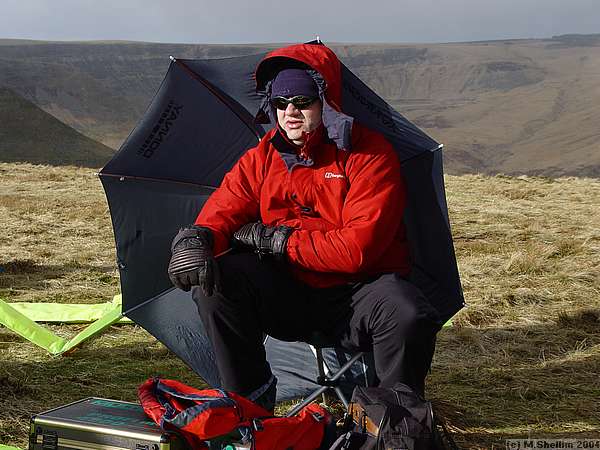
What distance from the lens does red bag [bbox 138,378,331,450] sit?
2533 mm

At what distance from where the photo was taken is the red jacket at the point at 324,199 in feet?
10.3

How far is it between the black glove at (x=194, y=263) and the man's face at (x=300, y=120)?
22.7 inches

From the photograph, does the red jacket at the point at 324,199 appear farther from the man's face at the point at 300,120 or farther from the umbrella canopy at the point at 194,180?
the umbrella canopy at the point at 194,180

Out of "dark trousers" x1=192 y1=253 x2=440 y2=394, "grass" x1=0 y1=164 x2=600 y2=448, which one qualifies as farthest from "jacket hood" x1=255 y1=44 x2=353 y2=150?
"grass" x1=0 y1=164 x2=600 y2=448

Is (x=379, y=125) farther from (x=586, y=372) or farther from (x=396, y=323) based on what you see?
(x=586, y=372)

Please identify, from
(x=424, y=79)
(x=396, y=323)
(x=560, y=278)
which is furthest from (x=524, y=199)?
(x=424, y=79)

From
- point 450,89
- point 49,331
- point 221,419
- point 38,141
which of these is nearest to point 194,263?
point 221,419

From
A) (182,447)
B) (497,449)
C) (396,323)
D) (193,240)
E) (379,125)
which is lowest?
(497,449)

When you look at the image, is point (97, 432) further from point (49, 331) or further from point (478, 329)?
point (478, 329)

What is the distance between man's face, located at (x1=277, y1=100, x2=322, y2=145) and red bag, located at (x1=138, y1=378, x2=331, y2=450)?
3.76 ft

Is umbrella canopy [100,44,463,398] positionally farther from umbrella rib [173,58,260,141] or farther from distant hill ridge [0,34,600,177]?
distant hill ridge [0,34,600,177]

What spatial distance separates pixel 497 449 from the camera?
138 inches

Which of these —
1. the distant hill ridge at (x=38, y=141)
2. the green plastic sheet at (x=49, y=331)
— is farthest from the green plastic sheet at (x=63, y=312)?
the distant hill ridge at (x=38, y=141)

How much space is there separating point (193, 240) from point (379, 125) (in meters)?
1.13
